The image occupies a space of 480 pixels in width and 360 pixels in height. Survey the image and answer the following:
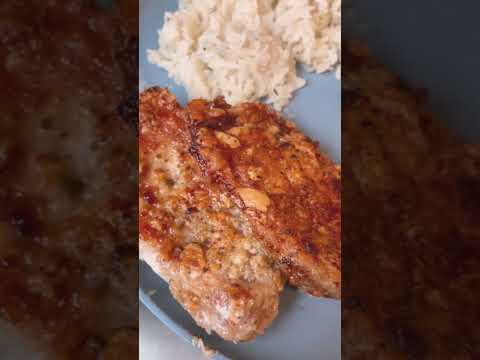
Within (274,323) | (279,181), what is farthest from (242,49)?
(274,323)

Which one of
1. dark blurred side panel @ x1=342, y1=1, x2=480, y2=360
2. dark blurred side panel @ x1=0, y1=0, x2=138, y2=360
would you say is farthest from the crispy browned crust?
dark blurred side panel @ x1=0, y1=0, x2=138, y2=360

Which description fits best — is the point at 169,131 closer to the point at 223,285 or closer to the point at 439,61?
the point at 223,285

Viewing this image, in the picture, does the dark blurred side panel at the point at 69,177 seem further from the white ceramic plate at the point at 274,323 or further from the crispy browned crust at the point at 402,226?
the crispy browned crust at the point at 402,226

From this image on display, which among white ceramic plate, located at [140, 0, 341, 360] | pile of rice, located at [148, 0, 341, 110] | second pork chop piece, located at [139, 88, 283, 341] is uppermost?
pile of rice, located at [148, 0, 341, 110]

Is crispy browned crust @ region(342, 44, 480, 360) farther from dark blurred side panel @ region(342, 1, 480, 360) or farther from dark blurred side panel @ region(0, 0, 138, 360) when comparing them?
dark blurred side panel @ region(0, 0, 138, 360)

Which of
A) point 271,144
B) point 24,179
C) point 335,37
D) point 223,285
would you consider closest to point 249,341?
point 223,285

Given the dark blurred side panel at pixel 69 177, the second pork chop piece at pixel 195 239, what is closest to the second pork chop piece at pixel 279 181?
the second pork chop piece at pixel 195 239

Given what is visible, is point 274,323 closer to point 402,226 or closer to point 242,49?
point 402,226
